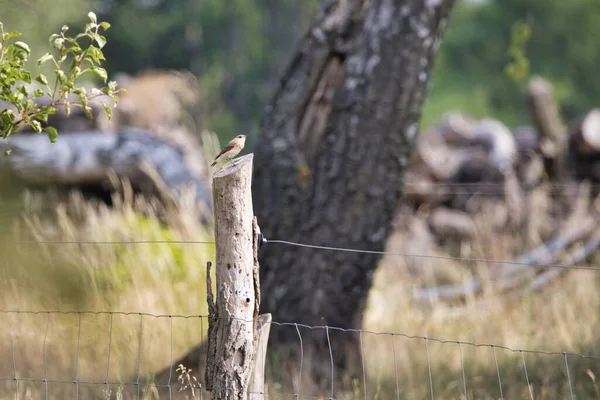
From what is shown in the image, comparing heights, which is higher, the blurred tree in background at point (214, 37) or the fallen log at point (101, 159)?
the blurred tree in background at point (214, 37)

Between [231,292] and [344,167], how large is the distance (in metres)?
1.86

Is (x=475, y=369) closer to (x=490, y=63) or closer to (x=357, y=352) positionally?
(x=357, y=352)

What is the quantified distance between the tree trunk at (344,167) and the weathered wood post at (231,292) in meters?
1.71

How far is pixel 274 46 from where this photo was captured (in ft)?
110

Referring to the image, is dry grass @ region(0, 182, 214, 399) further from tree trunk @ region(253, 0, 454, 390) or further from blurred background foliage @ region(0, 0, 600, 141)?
blurred background foliage @ region(0, 0, 600, 141)

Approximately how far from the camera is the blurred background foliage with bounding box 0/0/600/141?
33.6 metres

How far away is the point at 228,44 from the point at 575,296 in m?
29.4

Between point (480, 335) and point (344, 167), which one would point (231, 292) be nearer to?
point (344, 167)

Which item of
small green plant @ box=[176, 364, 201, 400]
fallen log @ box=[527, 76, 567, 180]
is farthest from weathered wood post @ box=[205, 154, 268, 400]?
fallen log @ box=[527, 76, 567, 180]

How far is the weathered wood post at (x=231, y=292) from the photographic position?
10.3 feet

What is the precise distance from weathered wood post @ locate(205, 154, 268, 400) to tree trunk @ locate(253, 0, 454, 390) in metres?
1.71

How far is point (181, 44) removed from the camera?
35438 millimetres

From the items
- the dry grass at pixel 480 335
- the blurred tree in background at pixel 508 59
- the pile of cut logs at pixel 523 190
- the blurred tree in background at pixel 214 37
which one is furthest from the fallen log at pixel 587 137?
the blurred tree in background at pixel 508 59

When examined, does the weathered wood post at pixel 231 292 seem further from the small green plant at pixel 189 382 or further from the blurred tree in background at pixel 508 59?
the blurred tree in background at pixel 508 59
